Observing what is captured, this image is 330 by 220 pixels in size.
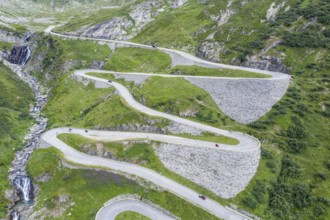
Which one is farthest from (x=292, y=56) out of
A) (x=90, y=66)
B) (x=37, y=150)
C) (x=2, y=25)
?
(x=2, y=25)

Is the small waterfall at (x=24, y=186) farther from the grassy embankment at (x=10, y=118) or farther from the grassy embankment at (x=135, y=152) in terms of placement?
the grassy embankment at (x=135, y=152)

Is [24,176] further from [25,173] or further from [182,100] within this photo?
[182,100]

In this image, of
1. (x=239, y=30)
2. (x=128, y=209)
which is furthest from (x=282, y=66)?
(x=128, y=209)

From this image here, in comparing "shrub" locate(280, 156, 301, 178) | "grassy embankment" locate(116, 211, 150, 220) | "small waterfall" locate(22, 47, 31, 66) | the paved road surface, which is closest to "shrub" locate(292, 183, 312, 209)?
"shrub" locate(280, 156, 301, 178)

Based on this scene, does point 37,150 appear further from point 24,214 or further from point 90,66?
point 90,66

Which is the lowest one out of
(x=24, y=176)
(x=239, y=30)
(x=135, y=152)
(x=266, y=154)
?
(x=24, y=176)
